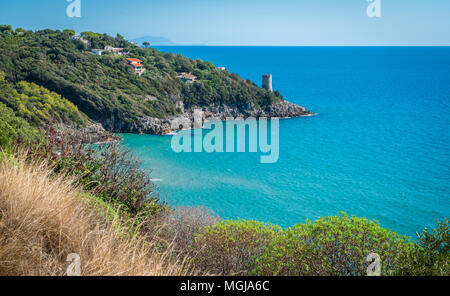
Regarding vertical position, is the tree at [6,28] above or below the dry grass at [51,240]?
above

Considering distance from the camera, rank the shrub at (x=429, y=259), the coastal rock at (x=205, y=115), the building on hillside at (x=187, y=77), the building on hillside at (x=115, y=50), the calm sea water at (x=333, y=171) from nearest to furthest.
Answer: the shrub at (x=429, y=259)
the calm sea water at (x=333, y=171)
the coastal rock at (x=205, y=115)
the building on hillside at (x=187, y=77)
the building on hillside at (x=115, y=50)

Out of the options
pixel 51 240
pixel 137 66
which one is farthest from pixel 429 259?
pixel 137 66

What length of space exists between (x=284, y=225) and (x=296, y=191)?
20.3ft

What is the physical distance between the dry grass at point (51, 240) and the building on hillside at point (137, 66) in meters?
49.0

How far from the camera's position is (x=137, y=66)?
5150 cm

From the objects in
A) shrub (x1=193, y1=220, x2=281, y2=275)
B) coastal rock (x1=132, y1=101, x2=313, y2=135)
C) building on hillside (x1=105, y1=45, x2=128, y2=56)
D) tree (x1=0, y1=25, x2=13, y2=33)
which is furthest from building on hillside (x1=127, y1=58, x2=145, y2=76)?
shrub (x1=193, y1=220, x2=281, y2=275)

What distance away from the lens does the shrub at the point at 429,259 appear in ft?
15.4

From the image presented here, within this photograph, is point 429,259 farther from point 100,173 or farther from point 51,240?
point 100,173

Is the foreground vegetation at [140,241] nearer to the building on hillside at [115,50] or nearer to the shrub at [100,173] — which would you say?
the shrub at [100,173]

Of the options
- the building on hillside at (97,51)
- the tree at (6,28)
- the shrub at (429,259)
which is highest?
the tree at (6,28)

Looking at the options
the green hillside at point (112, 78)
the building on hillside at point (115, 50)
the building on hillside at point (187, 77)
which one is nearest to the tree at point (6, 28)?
the green hillside at point (112, 78)

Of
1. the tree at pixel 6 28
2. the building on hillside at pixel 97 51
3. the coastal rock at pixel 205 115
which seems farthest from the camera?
the building on hillside at pixel 97 51

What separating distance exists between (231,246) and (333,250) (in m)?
2.26

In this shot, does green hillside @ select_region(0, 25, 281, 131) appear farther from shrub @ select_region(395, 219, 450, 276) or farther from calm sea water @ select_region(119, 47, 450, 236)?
shrub @ select_region(395, 219, 450, 276)
